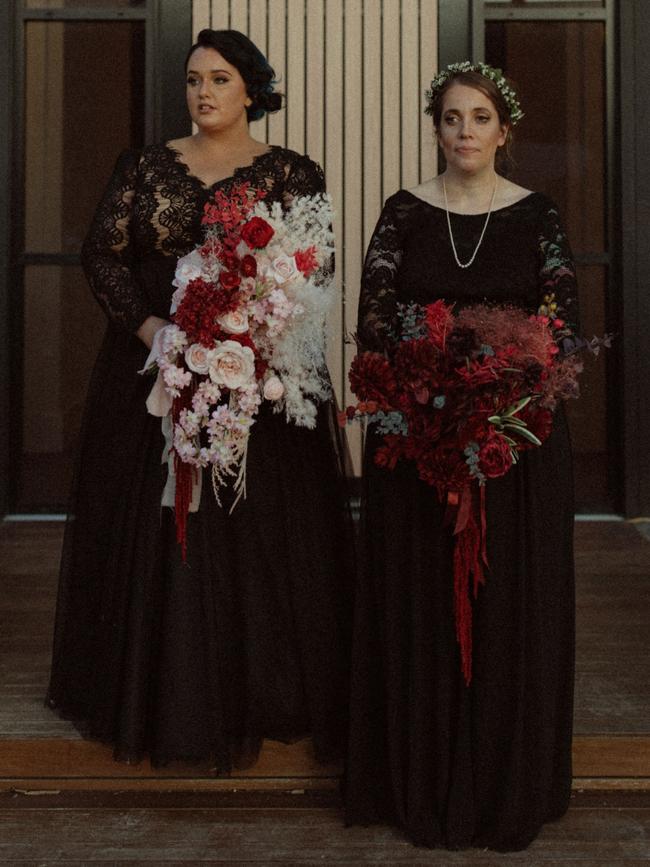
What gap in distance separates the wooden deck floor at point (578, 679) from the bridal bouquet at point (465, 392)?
0.81 metres

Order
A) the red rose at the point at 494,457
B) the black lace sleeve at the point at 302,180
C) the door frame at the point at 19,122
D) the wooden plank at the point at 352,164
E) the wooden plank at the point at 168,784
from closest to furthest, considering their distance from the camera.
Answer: the red rose at the point at 494,457 < the wooden plank at the point at 168,784 < the black lace sleeve at the point at 302,180 < the door frame at the point at 19,122 < the wooden plank at the point at 352,164

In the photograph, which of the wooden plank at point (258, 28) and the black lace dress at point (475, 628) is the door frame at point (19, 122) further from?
the black lace dress at point (475, 628)

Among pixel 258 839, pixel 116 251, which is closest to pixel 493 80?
pixel 116 251

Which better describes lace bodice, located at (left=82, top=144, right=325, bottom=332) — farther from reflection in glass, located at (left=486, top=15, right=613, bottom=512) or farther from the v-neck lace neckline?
reflection in glass, located at (left=486, top=15, right=613, bottom=512)

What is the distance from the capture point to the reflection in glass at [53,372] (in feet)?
16.9

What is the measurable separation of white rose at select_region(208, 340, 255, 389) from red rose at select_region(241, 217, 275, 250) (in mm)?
223

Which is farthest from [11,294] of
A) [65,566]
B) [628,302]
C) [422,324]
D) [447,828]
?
[447,828]

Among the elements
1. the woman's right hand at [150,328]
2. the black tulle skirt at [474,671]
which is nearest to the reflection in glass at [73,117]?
the woman's right hand at [150,328]

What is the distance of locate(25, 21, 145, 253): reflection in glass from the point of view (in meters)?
5.04

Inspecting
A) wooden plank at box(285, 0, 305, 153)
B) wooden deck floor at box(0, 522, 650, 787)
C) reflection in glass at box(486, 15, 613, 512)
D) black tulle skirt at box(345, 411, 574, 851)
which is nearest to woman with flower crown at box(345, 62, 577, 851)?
black tulle skirt at box(345, 411, 574, 851)

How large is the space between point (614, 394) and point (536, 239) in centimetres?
278

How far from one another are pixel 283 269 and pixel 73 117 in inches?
125

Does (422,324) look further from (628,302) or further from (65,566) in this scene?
(628,302)

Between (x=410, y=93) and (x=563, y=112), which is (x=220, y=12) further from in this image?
(x=563, y=112)
